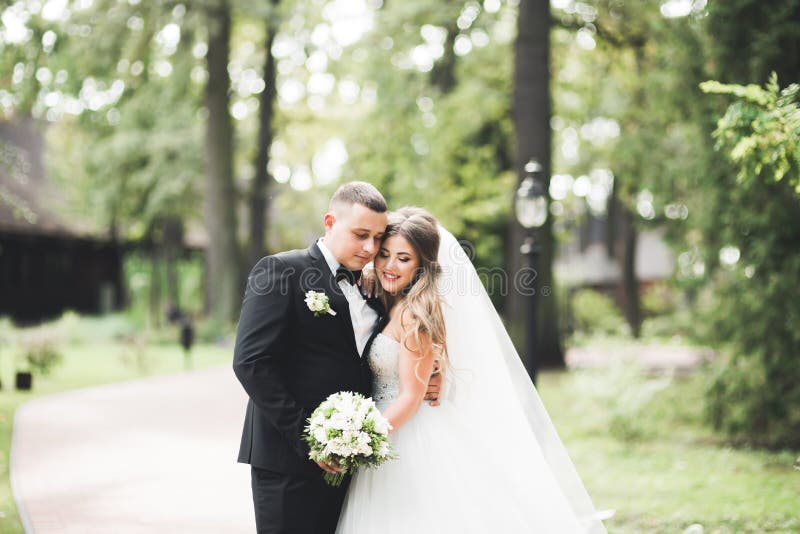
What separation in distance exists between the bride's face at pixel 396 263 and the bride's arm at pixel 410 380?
348mm

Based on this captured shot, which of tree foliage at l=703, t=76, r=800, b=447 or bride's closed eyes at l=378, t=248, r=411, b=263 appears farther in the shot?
tree foliage at l=703, t=76, r=800, b=447

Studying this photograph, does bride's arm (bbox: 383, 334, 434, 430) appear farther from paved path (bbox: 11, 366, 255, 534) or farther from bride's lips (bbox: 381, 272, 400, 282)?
paved path (bbox: 11, 366, 255, 534)

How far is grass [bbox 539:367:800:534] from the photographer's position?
786 centimetres

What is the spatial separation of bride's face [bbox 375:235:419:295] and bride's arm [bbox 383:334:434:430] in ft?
1.14

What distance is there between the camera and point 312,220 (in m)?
37.1

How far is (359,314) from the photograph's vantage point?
14.2ft

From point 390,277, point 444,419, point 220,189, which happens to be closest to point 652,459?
point 444,419

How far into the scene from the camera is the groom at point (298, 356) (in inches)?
148

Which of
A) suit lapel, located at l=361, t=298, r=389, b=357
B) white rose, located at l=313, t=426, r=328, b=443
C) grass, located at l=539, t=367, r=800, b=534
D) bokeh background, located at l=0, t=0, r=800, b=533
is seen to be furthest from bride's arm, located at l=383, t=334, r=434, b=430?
grass, located at l=539, t=367, r=800, b=534

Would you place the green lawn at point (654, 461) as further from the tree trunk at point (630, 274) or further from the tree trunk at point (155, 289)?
the tree trunk at point (630, 274)

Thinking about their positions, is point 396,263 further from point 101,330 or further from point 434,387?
point 101,330

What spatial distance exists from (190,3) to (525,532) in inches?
916

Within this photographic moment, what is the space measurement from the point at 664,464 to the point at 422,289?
775 cm

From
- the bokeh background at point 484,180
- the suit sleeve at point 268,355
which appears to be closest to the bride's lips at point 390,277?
the suit sleeve at point 268,355
